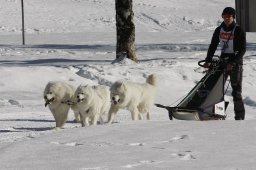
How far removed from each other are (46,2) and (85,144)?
36.0 meters

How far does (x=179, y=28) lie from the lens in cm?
3634

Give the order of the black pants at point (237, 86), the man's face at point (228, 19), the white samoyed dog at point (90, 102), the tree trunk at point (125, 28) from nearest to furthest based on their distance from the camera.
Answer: the white samoyed dog at point (90, 102)
the man's face at point (228, 19)
the black pants at point (237, 86)
the tree trunk at point (125, 28)

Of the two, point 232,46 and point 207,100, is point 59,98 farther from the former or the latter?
point 232,46

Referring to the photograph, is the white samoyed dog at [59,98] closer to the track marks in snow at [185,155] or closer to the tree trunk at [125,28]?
the track marks in snow at [185,155]

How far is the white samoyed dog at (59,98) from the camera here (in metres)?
8.20

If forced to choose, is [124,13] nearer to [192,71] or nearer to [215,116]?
[192,71]

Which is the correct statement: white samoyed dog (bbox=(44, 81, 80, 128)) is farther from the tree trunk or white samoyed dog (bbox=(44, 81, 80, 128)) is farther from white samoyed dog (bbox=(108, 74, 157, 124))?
the tree trunk

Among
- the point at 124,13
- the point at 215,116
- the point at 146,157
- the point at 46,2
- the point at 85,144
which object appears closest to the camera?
the point at 146,157

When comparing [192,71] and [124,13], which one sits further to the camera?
[124,13]

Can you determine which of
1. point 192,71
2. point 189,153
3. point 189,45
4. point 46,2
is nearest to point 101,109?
point 189,153

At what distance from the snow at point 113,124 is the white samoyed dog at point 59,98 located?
0.33m

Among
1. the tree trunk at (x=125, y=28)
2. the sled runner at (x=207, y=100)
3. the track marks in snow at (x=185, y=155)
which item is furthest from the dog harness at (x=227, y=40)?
the tree trunk at (x=125, y=28)

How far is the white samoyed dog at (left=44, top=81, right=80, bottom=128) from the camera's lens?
26.9ft

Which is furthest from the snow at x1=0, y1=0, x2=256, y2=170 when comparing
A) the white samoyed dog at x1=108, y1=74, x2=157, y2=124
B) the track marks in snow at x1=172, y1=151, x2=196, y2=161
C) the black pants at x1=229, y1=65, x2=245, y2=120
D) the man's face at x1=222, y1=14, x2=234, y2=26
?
the man's face at x1=222, y1=14, x2=234, y2=26
